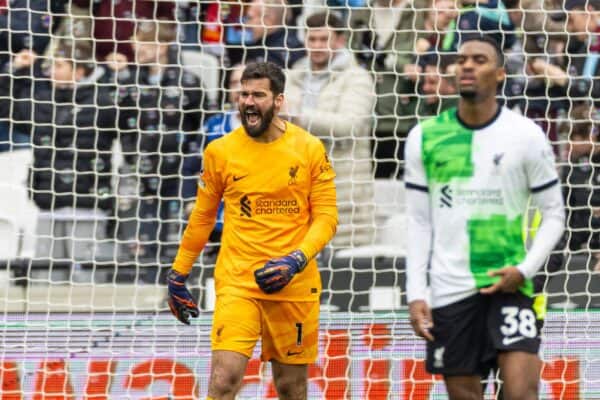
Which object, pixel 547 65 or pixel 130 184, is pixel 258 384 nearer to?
pixel 130 184

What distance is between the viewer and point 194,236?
724 cm

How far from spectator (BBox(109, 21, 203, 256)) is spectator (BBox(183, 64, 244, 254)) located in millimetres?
74

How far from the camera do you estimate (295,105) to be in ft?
32.5

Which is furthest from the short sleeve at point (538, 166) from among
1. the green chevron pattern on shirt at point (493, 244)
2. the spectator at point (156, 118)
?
the spectator at point (156, 118)

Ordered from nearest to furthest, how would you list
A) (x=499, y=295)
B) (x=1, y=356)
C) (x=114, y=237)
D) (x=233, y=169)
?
1. (x=499, y=295)
2. (x=233, y=169)
3. (x=1, y=356)
4. (x=114, y=237)

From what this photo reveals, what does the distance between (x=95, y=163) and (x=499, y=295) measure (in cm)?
482

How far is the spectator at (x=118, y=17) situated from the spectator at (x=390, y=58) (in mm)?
1458

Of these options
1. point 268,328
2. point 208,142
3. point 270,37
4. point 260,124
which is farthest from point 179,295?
point 270,37

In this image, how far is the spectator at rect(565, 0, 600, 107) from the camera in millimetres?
10016

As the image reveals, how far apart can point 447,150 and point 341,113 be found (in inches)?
164

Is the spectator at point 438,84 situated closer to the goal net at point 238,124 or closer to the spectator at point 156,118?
the goal net at point 238,124

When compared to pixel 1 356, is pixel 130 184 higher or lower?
higher

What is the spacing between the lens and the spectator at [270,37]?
401 inches

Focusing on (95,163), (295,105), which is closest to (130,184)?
(95,163)
